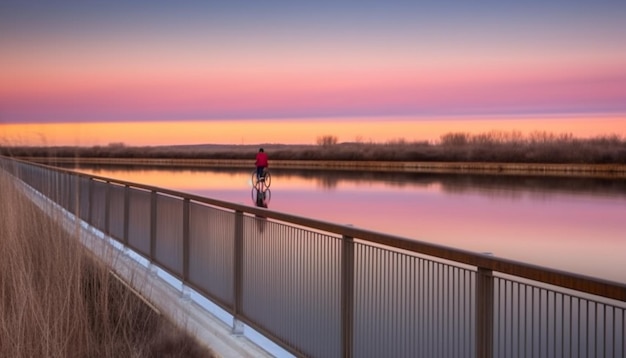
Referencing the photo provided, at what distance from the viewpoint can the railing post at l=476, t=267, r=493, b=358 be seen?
13.7 feet

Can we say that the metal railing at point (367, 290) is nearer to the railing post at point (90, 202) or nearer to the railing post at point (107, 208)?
the railing post at point (107, 208)

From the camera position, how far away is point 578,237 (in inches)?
722

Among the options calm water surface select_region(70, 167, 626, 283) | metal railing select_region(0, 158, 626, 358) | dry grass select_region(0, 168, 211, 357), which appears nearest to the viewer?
metal railing select_region(0, 158, 626, 358)

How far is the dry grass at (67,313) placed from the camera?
587 centimetres

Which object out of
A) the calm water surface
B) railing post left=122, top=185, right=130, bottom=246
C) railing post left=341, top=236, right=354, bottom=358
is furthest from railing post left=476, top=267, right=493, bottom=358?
railing post left=122, top=185, right=130, bottom=246

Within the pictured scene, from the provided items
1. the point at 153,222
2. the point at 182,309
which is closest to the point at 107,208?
Answer: the point at 153,222

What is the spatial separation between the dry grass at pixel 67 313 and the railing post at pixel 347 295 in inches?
50.7

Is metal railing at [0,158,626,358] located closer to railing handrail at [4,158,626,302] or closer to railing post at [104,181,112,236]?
railing handrail at [4,158,626,302]

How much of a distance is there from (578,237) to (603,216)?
6.02m

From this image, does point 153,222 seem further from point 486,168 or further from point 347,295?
point 486,168

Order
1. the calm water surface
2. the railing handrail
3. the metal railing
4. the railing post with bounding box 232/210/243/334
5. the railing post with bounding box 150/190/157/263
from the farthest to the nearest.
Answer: the calm water surface
the railing post with bounding box 150/190/157/263
the railing post with bounding box 232/210/243/334
the metal railing
the railing handrail

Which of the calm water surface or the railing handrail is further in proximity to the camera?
the calm water surface

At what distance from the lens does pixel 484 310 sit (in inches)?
165

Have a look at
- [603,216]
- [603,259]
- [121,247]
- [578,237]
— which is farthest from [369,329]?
[603,216]
